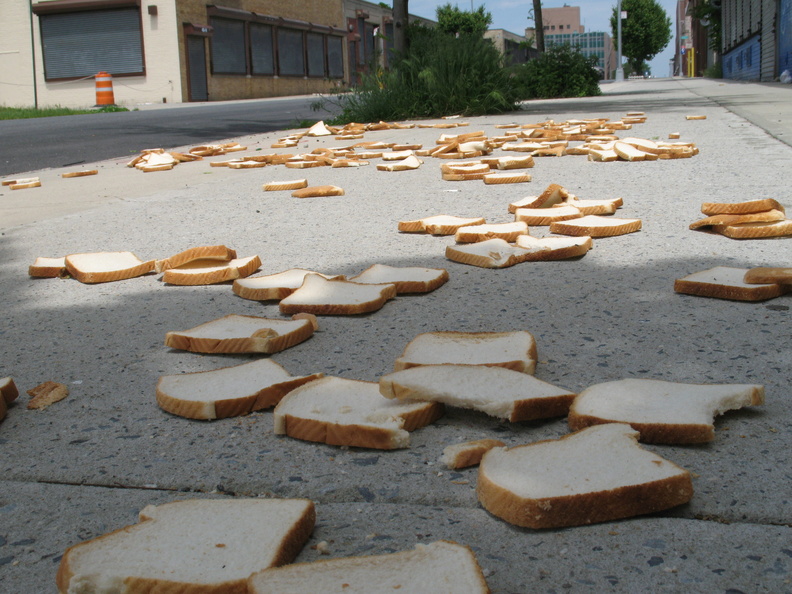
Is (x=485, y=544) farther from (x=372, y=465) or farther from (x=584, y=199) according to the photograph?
(x=584, y=199)

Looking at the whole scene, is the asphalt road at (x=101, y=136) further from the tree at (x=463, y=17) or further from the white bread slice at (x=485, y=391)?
the tree at (x=463, y=17)

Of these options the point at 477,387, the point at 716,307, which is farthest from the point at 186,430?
the point at 716,307

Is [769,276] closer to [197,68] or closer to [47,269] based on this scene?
[47,269]

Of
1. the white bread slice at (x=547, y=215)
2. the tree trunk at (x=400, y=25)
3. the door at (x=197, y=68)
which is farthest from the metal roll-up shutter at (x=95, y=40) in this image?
the white bread slice at (x=547, y=215)

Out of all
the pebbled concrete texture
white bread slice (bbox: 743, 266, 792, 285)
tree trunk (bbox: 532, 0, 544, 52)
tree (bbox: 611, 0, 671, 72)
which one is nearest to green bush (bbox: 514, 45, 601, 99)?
tree trunk (bbox: 532, 0, 544, 52)

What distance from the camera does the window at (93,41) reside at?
1227 inches

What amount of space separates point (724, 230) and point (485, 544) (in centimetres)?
250

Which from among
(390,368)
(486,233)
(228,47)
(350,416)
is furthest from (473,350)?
(228,47)

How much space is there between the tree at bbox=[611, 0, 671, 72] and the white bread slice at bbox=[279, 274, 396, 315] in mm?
79198

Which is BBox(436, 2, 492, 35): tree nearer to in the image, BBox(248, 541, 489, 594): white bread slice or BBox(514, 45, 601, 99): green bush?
BBox(514, 45, 601, 99): green bush

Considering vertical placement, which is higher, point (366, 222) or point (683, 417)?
point (366, 222)

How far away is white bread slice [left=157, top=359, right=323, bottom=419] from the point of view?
1749 millimetres

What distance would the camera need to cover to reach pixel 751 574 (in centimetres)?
111

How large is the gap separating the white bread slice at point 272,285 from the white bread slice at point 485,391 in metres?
1.03
